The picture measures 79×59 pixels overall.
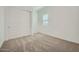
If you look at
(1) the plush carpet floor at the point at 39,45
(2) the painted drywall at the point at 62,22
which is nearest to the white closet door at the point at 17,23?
(1) the plush carpet floor at the point at 39,45

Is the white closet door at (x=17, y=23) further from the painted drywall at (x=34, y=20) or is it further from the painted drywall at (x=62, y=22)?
the painted drywall at (x=62, y=22)

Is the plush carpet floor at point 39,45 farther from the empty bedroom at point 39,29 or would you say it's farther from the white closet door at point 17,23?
the white closet door at point 17,23

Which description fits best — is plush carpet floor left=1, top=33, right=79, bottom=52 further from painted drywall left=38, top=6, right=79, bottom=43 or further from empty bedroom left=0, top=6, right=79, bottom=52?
painted drywall left=38, top=6, right=79, bottom=43

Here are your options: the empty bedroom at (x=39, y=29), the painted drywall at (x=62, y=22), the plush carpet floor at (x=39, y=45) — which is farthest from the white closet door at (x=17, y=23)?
the painted drywall at (x=62, y=22)

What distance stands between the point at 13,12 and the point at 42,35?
663 millimetres

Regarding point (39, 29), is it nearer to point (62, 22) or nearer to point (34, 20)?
point (34, 20)

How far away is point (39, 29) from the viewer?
1.96 metres

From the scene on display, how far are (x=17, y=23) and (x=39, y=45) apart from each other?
560 mm

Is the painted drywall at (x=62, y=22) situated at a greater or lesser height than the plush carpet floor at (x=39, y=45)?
greater

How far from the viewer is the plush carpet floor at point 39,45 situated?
6.33 feet

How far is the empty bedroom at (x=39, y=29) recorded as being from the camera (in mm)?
1916

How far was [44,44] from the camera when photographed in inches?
76.7

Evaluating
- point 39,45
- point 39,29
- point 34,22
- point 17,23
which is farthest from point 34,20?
point 39,45
